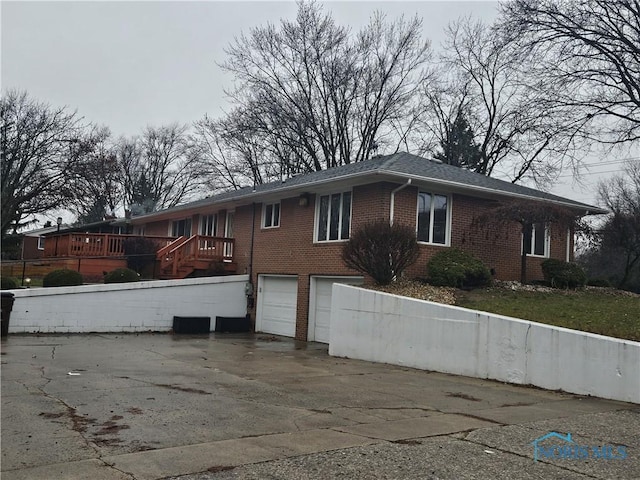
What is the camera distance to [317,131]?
117 ft

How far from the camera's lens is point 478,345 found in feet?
36.8

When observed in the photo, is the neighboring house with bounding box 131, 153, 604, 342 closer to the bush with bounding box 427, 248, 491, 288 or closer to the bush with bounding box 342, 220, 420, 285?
the bush with bounding box 427, 248, 491, 288

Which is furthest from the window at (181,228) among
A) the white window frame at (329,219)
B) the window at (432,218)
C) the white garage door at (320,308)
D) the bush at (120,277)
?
the window at (432,218)

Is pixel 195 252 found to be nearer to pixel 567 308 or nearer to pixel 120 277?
pixel 120 277

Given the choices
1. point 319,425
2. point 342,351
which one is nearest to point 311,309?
point 342,351

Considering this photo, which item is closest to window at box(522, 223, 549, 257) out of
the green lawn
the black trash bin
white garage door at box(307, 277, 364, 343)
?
the green lawn

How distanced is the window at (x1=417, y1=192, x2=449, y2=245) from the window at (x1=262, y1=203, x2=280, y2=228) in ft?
18.4

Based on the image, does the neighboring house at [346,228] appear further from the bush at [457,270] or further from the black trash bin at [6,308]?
the black trash bin at [6,308]

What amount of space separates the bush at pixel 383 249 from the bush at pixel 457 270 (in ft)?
3.67

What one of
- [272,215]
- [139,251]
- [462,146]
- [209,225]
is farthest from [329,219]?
[462,146]

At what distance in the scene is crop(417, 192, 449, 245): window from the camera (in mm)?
17172

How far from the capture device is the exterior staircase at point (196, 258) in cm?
2183

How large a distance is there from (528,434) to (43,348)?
1105 cm

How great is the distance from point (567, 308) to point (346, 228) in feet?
22.7
